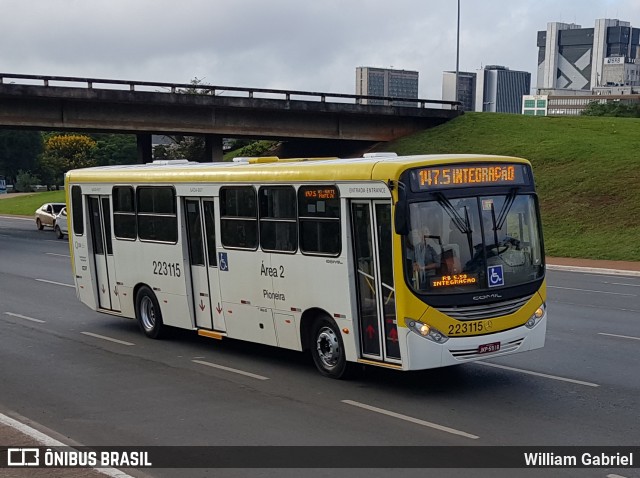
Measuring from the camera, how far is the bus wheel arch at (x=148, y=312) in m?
15.8

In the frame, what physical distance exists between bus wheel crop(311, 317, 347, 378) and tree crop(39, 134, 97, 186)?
86743mm

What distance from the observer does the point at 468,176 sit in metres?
11.4

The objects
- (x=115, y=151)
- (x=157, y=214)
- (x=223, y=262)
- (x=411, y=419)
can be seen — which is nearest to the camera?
(x=411, y=419)

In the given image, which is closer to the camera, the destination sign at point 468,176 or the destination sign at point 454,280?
the destination sign at point 454,280

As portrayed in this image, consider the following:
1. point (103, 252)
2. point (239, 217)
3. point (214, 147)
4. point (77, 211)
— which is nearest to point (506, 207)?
point (239, 217)

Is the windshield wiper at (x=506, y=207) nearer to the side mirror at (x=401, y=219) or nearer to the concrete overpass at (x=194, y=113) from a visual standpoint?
the side mirror at (x=401, y=219)

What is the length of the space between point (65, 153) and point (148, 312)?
3506 inches

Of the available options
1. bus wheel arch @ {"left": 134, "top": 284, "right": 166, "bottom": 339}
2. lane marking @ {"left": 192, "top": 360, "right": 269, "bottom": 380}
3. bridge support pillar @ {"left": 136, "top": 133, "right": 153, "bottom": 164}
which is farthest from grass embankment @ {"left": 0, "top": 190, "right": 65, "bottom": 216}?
lane marking @ {"left": 192, "top": 360, "right": 269, "bottom": 380}

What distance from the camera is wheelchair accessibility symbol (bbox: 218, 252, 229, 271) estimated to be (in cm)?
1390

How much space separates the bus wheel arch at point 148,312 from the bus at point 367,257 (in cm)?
105

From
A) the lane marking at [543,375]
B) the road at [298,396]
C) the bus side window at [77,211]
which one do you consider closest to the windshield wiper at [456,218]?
the road at [298,396]

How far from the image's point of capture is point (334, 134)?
168 feet

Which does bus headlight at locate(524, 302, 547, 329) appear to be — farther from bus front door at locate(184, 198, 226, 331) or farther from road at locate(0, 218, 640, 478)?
bus front door at locate(184, 198, 226, 331)

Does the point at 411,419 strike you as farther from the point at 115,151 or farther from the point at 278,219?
the point at 115,151
